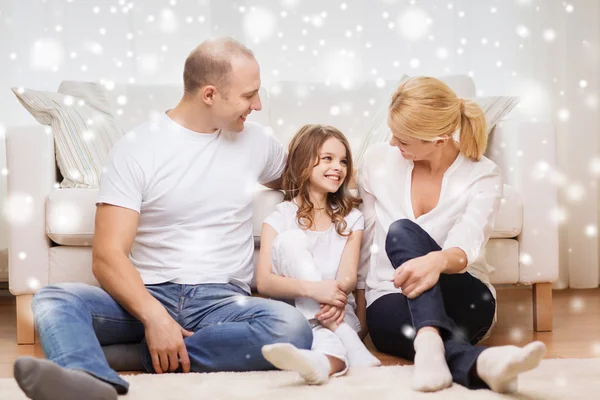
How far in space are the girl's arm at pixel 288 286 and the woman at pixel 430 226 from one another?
119 mm

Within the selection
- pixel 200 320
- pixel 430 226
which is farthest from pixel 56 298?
pixel 430 226

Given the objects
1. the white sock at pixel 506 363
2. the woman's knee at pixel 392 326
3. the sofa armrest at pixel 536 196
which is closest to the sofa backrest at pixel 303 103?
the sofa armrest at pixel 536 196

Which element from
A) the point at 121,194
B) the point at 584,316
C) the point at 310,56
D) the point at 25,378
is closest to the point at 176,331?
the point at 121,194

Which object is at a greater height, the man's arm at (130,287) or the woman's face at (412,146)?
the woman's face at (412,146)

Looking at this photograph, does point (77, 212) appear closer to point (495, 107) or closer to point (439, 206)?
point (439, 206)

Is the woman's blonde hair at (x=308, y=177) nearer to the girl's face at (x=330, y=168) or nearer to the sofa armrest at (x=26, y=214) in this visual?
the girl's face at (x=330, y=168)

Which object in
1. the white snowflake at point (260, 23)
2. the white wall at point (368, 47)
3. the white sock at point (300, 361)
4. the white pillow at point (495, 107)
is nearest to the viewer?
the white sock at point (300, 361)

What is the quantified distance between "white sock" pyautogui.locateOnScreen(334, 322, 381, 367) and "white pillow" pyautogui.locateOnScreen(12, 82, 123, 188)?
0.88m

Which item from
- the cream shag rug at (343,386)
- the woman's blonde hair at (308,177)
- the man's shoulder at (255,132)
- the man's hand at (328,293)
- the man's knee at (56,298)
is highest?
the man's shoulder at (255,132)

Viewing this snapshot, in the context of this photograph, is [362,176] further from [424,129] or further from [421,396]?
[421,396]

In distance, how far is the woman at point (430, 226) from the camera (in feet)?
4.55

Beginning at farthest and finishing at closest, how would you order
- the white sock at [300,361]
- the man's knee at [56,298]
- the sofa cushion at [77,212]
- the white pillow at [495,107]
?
the white pillow at [495,107] → the sofa cushion at [77,212] → the man's knee at [56,298] → the white sock at [300,361]

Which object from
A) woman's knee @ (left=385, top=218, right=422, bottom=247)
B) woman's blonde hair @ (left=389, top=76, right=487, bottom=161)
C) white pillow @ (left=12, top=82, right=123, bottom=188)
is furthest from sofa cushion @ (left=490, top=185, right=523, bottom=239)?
white pillow @ (left=12, top=82, right=123, bottom=188)

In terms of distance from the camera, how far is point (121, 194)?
1.50 m
